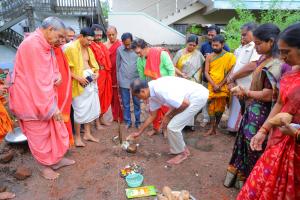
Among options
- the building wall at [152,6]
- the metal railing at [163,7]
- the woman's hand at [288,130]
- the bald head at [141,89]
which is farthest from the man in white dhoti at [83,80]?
the metal railing at [163,7]

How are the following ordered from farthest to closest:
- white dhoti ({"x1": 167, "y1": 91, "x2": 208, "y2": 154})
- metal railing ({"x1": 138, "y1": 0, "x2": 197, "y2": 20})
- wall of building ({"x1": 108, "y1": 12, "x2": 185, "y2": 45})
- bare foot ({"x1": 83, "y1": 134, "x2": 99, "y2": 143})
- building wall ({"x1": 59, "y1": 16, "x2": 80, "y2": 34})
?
building wall ({"x1": 59, "y1": 16, "x2": 80, "y2": 34}), metal railing ({"x1": 138, "y1": 0, "x2": 197, "y2": 20}), wall of building ({"x1": 108, "y1": 12, "x2": 185, "y2": 45}), bare foot ({"x1": 83, "y1": 134, "x2": 99, "y2": 143}), white dhoti ({"x1": 167, "y1": 91, "x2": 208, "y2": 154})

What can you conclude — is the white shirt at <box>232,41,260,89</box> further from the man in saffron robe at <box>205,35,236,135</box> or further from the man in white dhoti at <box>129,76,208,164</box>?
the man in white dhoti at <box>129,76,208,164</box>

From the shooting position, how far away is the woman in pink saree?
1.76 metres

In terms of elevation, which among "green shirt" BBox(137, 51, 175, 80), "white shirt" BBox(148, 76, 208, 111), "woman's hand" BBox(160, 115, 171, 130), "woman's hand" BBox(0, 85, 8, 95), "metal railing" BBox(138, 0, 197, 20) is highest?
"metal railing" BBox(138, 0, 197, 20)

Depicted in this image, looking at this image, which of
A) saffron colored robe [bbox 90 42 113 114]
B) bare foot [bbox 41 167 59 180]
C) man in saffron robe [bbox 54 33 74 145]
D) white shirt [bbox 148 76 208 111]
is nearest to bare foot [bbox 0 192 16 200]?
bare foot [bbox 41 167 59 180]

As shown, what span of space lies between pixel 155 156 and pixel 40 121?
1.78 metres

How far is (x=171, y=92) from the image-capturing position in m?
3.34

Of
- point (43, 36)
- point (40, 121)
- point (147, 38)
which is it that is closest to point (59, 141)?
point (40, 121)

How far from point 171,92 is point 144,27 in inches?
368

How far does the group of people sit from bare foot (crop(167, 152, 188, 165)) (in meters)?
0.01

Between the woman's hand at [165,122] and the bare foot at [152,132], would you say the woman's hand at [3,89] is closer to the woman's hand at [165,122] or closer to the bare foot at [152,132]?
the woman's hand at [165,122]

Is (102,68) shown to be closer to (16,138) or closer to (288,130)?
(16,138)

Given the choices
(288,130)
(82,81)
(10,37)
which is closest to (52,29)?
(82,81)

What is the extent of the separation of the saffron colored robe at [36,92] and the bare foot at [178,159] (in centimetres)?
165
